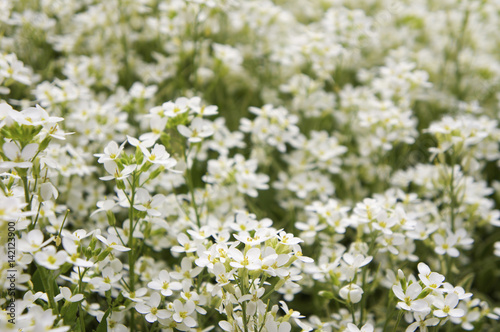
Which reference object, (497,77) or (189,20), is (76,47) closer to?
(189,20)

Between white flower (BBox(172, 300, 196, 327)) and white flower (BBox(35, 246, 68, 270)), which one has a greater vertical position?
white flower (BBox(35, 246, 68, 270))

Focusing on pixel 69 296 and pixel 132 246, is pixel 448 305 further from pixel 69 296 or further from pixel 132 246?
pixel 69 296

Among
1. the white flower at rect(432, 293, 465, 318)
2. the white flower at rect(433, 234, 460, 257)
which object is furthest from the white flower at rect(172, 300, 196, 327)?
the white flower at rect(433, 234, 460, 257)

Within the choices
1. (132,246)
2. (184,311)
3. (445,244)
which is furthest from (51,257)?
(445,244)

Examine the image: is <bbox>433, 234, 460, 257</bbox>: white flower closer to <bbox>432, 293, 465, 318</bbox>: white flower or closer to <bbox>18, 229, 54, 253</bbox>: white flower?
<bbox>432, 293, 465, 318</bbox>: white flower

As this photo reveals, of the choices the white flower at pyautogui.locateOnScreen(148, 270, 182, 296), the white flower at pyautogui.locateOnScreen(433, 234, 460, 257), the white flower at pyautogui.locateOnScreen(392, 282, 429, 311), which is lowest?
the white flower at pyautogui.locateOnScreen(148, 270, 182, 296)

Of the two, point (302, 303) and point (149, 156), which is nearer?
point (149, 156)

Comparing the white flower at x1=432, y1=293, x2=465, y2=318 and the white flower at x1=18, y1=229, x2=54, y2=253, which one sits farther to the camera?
the white flower at x1=432, y1=293, x2=465, y2=318

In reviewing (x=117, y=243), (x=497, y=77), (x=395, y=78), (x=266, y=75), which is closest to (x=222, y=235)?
(x=117, y=243)
